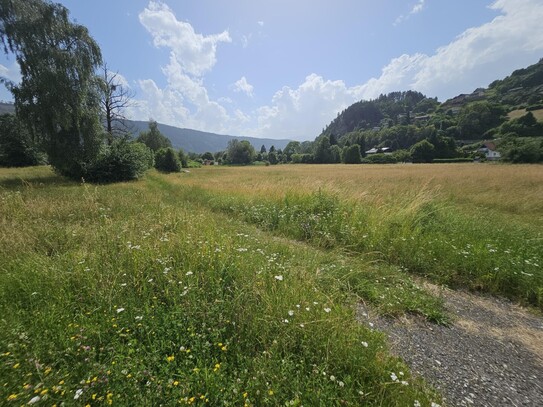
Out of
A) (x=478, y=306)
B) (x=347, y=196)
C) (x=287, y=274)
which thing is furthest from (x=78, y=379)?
(x=347, y=196)

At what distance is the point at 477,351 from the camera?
9.91 ft

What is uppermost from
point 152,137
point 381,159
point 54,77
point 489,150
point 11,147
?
point 54,77

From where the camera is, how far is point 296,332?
9.04 ft

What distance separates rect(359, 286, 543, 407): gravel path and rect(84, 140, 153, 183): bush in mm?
27184

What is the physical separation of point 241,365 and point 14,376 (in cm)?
214

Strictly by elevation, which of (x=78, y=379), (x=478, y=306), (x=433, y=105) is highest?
(x=433, y=105)

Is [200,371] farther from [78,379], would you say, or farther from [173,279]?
[173,279]

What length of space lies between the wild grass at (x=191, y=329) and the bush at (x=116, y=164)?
22.4 metres

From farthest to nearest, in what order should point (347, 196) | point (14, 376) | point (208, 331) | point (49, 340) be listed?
point (347, 196), point (208, 331), point (49, 340), point (14, 376)

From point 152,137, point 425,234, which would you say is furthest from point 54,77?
point 152,137

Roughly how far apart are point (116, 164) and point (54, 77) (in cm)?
824

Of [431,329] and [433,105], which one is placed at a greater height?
[433,105]

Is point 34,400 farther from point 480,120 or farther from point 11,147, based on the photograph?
point 480,120

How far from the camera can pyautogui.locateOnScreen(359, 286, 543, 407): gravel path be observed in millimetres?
2459
